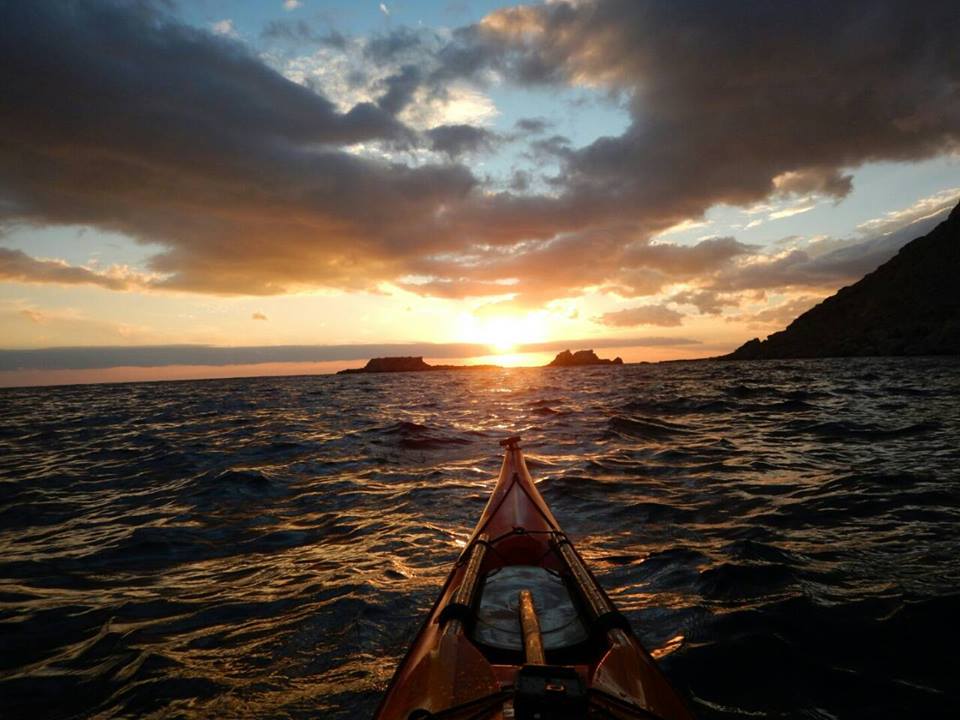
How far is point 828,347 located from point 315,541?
5832 inches

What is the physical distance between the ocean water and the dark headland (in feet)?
318

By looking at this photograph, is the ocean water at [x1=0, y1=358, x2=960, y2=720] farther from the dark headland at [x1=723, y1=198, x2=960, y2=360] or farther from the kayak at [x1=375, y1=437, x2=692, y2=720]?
the dark headland at [x1=723, y1=198, x2=960, y2=360]

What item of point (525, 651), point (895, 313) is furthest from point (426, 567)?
point (895, 313)

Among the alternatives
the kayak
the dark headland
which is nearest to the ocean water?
the kayak

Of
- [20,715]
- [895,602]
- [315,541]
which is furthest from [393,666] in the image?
[895,602]

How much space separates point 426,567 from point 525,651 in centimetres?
357

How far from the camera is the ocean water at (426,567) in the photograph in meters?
3.89

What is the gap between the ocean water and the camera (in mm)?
3895

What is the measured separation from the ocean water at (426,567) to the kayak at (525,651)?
0.94 metres

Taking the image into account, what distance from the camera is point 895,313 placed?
117 metres

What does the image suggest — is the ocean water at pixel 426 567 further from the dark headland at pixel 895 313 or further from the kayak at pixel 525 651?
the dark headland at pixel 895 313

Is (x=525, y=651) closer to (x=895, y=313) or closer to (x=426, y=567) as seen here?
(x=426, y=567)

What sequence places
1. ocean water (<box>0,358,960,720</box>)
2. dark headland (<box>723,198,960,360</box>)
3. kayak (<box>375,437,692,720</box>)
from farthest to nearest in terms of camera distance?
1. dark headland (<box>723,198,960,360</box>)
2. ocean water (<box>0,358,960,720</box>)
3. kayak (<box>375,437,692,720</box>)

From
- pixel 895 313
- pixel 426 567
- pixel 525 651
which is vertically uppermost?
pixel 895 313
